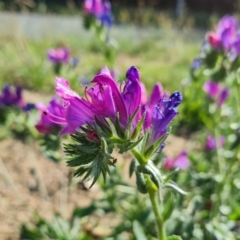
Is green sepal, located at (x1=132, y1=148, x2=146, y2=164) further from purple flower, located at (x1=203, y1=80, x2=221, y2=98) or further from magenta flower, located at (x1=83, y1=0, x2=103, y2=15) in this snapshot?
magenta flower, located at (x1=83, y1=0, x2=103, y2=15)

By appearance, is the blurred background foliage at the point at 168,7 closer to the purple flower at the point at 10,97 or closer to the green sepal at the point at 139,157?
the purple flower at the point at 10,97

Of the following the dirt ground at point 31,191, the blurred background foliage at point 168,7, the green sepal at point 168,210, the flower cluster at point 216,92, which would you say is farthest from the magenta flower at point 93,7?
the blurred background foliage at point 168,7

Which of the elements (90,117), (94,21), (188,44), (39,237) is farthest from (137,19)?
(90,117)

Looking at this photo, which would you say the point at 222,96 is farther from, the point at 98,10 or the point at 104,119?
the point at 104,119

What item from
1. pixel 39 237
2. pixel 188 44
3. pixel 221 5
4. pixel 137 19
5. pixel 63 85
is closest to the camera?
pixel 63 85

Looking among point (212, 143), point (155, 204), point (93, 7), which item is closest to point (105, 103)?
point (155, 204)

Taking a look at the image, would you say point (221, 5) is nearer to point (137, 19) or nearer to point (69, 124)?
point (137, 19)

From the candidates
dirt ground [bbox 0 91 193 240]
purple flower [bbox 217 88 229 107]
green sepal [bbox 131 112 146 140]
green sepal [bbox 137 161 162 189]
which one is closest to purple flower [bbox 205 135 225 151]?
purple flower [bbox 217 88 229 107]
